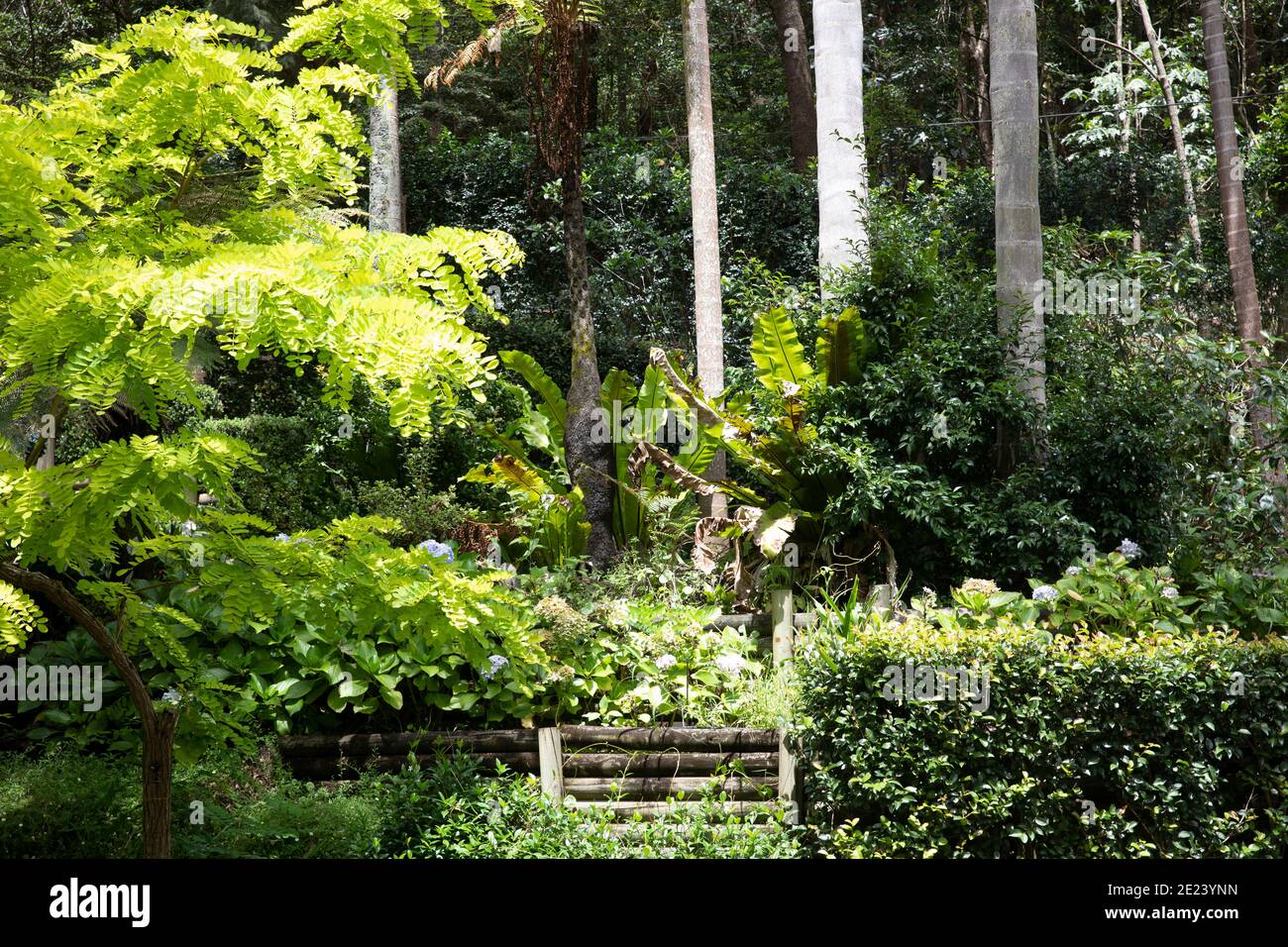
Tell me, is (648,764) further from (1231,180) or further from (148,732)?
(1231,180)

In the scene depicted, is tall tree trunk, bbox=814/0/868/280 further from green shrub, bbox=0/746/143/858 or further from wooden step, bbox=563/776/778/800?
green shrub, bbox=0/746/143/858

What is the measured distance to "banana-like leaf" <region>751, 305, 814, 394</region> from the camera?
8.47 metres

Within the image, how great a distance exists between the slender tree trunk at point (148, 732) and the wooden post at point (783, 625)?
149 inches

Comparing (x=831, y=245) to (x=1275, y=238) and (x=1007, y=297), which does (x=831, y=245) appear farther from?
(x=1275, y=238)

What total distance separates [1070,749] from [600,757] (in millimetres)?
2473

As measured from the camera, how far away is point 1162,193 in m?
14.1

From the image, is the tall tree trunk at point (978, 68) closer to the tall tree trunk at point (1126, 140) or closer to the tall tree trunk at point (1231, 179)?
the tall tree trunk at point (1126, 140)

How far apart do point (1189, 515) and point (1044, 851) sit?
144 inches

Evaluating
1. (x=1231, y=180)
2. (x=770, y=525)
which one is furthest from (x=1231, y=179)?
(x=770, y=525)

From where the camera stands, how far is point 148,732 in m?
4.63

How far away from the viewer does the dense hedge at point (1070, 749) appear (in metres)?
5.51

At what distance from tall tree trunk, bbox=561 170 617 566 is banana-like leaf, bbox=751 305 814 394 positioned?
1310 millimetres

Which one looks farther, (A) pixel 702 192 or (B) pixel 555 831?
(A) pixel 702 192

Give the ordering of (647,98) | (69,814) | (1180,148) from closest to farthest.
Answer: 1. (69,814)
2. (1180,148)
3. (647,98)
